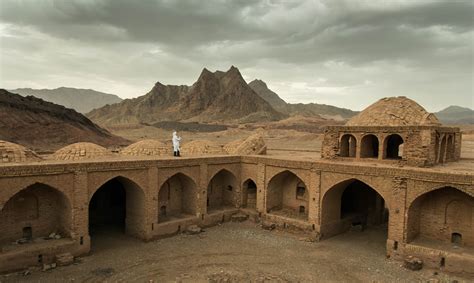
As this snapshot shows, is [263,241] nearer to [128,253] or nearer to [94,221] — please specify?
[128,253]

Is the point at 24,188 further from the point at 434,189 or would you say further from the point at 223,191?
the point at 434,189

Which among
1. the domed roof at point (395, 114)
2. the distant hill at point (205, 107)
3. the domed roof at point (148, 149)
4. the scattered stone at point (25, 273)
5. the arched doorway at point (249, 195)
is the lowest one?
the scattered stone at point (25, 273)

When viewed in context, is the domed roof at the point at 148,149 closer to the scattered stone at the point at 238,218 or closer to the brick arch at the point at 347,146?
the scattered stone at the point at 238,218

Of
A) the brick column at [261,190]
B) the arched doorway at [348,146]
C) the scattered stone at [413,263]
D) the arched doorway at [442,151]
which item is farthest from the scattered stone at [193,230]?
the arched doorway at [442,151]

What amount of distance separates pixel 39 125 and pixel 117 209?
21.7m

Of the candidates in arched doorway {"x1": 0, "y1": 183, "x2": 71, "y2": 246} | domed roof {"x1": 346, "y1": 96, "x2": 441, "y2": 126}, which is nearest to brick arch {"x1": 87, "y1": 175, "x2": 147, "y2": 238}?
arched doorway {"x1": 0, "y1": 183, "x2": 71, "y2": 246}

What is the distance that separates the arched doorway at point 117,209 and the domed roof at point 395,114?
12.0 meters

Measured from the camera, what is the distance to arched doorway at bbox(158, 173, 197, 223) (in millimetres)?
20172

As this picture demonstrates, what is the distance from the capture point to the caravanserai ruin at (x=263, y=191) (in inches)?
599

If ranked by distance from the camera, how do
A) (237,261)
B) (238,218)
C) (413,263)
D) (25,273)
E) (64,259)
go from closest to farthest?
(25,273) < (64,259) < (413,263) < (237,261) < (238,218)

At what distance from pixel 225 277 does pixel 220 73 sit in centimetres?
10545

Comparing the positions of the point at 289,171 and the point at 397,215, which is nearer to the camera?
the point at 397,215

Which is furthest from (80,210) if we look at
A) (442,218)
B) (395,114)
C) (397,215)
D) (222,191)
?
(395,114)

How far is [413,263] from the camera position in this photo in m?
15.1
